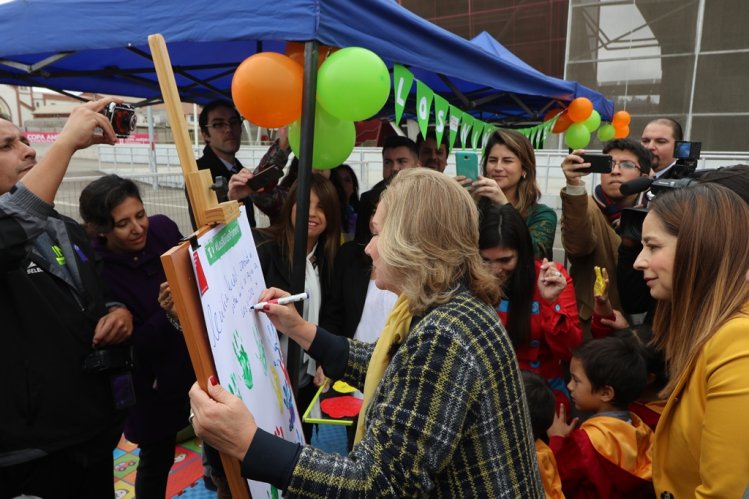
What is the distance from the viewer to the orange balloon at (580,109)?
4828 millimetres

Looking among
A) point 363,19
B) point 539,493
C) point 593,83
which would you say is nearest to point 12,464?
point 539,493

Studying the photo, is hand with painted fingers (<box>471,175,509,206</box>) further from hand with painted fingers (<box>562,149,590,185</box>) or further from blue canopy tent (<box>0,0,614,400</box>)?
blue canopy tent (<box>0,0,614,400</box>)

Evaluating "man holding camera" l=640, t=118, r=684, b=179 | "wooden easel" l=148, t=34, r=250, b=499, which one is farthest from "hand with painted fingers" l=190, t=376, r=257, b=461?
"man holding camera" l=640, t=118, r=684, b=179

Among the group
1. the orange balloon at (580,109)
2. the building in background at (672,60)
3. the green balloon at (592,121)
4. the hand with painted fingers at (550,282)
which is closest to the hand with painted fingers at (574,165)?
the hand with painted fingers at (550,282)

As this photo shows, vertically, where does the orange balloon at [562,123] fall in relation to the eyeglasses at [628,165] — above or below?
above

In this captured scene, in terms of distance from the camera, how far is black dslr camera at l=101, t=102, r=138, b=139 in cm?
152

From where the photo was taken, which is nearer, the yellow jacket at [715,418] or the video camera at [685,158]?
the yellow jacket at [715,418]

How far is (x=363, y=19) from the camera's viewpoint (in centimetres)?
192

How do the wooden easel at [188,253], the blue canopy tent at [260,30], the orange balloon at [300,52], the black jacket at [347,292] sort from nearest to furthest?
the wooden easel at [188,253] → the blue canopy tent at [260,30] → the orange balloon at [300,52] → the black jacket at [347,292]

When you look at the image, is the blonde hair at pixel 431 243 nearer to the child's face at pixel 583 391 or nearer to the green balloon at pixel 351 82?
the green balloon at pixel 351 82

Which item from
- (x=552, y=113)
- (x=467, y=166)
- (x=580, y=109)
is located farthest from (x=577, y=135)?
(x=467, y=166)

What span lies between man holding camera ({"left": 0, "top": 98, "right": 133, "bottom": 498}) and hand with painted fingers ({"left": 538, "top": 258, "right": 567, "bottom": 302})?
5.57 feet

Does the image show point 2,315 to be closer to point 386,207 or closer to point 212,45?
point 386,207

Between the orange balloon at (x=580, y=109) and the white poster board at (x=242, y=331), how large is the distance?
4.30 meters
